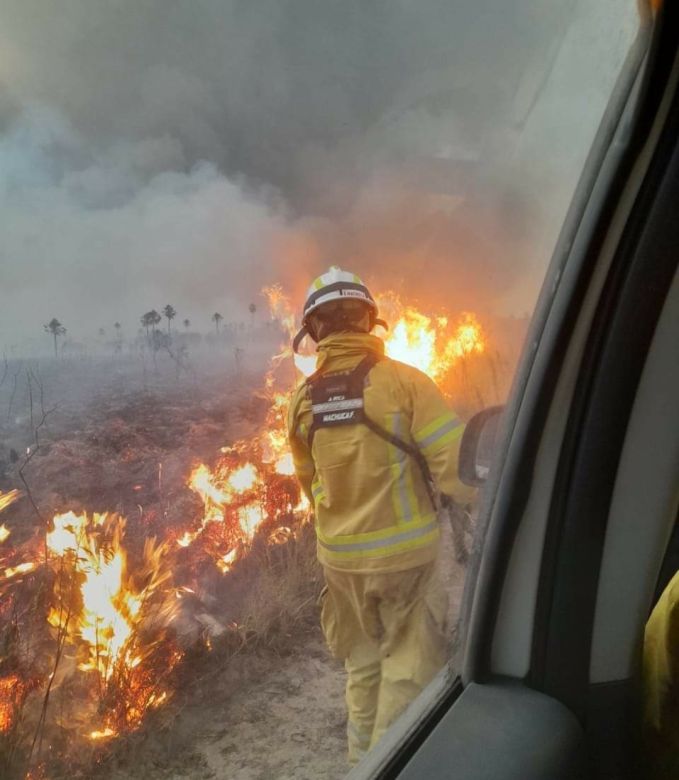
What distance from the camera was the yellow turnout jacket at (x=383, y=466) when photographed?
264cm

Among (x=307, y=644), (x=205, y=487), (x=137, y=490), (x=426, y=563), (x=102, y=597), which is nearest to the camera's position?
(x=426, y=563)

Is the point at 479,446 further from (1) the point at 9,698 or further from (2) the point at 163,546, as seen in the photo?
(2) the point at 163,546

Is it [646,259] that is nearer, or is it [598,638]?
[646,259]

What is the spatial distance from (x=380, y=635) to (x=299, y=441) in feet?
3.02

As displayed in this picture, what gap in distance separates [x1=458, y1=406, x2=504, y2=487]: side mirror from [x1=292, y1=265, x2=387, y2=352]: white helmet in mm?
1278

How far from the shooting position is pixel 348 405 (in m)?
2.73

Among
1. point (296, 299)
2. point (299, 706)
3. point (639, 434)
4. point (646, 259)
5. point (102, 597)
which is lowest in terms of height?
point (299, 706)

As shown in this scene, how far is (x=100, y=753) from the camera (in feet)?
7.43

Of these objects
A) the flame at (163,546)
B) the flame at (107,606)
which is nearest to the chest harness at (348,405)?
the flame at (163,546)

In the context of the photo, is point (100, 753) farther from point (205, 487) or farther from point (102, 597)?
point (205, 487)

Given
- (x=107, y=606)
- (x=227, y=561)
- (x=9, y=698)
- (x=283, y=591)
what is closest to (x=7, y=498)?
(x=9, y=698)

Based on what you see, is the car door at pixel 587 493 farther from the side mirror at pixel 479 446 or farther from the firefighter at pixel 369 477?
the firefighter at pixel 369 477

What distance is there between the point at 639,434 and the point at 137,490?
258 cm

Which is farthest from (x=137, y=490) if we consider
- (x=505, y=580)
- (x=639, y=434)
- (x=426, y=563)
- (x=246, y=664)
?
(x=639, y=434)
